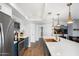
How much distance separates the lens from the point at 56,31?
15.9 ft

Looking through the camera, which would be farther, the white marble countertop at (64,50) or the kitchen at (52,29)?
the kitchen at (52,29)

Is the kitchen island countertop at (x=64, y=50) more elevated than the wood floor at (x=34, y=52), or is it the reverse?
the kitchen island countertop at (x=64, y=50)

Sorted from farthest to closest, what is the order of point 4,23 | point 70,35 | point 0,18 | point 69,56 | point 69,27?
point 70,35, point 69,27, point 4,23, point 0,18, point 69,56

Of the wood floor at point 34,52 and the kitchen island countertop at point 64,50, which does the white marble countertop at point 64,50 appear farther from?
the wood floor at point 34,52

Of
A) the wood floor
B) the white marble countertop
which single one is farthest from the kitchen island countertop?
the wood floor

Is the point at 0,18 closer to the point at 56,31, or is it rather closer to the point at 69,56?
the point at 69,56

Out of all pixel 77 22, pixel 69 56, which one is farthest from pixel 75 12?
pixel 69 56

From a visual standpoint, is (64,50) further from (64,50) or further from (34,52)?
(34,52)

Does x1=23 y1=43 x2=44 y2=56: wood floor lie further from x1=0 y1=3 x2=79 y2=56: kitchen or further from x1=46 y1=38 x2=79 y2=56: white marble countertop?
x1=46 y1=38 x2=79 y2=56: white marble countertop

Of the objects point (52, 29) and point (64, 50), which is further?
point (52, 29)

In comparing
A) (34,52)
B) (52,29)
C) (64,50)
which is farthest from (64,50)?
(34,52)

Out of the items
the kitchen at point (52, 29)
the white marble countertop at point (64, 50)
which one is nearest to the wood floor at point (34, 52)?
the kitchen at point (52, 29)

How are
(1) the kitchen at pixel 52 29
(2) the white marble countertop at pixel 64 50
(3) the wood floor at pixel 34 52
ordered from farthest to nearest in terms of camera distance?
(3) the wood floor at pixel 34 52, (1) the kitchen at pixel 52 29, (2) the white marble countertop at pixel 64 50

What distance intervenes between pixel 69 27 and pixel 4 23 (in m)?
2.55
